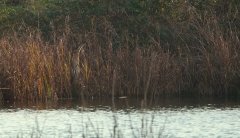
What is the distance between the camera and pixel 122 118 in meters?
13.0

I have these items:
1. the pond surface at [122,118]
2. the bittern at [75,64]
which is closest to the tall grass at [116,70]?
the bittern at [75,64]

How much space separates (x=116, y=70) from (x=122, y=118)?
4009mm

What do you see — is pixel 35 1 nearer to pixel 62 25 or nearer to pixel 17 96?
pixel 62 25

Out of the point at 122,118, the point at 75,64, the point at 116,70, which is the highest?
the point at 75,64

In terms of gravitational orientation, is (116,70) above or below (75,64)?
below

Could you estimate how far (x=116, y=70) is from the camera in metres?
16.9

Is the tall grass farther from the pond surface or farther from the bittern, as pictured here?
the pond surface

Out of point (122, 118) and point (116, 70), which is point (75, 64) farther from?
point (122, 118)

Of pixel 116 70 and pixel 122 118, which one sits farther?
pixel 116 70

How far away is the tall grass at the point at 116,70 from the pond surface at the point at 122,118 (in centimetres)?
60

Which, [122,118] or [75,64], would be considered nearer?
[122,118]

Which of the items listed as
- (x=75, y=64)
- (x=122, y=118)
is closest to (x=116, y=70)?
(x=75, y=64)

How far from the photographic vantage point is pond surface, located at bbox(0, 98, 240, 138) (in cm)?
1105

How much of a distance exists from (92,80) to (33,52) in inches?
75.3
